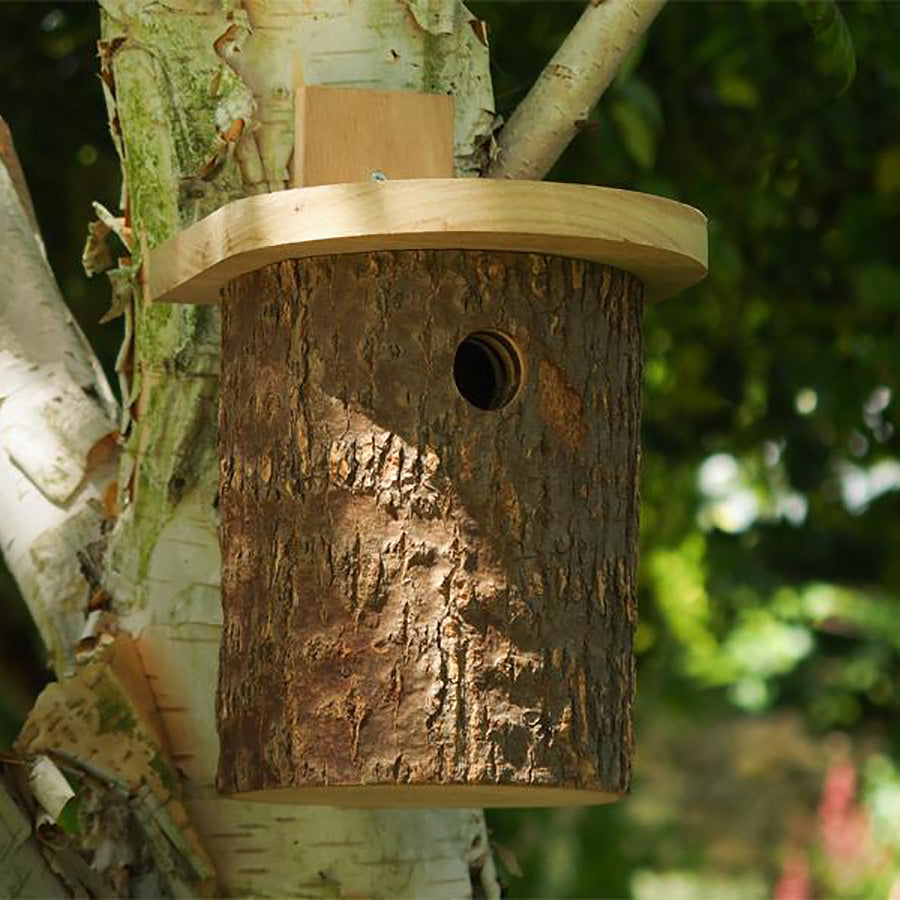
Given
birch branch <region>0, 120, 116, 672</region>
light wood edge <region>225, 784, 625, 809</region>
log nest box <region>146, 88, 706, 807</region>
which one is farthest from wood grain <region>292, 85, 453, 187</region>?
light wood edge <region>225, 784, 625, 809</region>

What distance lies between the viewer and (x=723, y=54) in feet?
12.1

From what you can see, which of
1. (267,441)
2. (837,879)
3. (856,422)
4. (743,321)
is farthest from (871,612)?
(267,441)

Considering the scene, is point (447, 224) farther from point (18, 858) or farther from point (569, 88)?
Answer: point (18, 858)

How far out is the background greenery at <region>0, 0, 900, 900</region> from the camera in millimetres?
3762

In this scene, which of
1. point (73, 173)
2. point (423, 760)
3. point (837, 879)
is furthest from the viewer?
point (837, 879)

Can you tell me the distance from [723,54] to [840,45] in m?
1.14

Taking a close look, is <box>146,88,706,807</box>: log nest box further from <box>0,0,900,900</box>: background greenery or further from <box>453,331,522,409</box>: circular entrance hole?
<box>0,0,900,900</box>: background greenery

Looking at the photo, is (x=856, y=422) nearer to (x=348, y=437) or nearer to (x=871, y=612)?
(x=348, y=437)

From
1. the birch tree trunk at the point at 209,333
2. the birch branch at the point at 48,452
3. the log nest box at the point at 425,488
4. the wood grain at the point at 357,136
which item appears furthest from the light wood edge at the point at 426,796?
the wood grain at the point at 357,136

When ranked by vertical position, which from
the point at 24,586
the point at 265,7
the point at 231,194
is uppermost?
the point at 265,7

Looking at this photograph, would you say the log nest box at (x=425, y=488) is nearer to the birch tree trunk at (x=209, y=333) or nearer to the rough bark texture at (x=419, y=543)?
the rough bark texture at (x=419, y=543)

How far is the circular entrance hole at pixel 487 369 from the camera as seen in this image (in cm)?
207

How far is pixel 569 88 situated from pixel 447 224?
0.48 meters

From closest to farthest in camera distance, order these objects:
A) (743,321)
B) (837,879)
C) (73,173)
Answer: (73,173) → (743,321) → (837,879)
